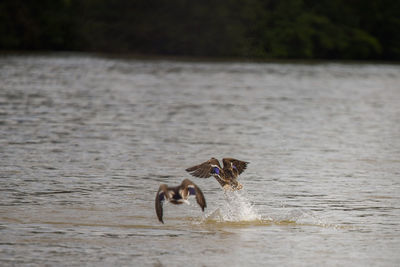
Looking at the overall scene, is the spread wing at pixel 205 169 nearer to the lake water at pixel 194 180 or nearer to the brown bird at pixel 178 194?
the lake water at pixel 194 180

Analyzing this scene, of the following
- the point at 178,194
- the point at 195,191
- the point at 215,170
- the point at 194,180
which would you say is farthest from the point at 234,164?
the point at 194,180

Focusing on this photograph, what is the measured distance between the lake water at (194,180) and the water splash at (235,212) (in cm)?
3

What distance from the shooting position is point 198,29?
73875 millimetres

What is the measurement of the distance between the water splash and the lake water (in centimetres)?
3

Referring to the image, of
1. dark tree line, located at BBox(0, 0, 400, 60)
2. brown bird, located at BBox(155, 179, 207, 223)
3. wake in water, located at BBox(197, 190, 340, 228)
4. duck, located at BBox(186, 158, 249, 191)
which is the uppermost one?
dark tree line, located at BBox(0, 0, 400, 60)

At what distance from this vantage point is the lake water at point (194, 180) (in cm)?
946

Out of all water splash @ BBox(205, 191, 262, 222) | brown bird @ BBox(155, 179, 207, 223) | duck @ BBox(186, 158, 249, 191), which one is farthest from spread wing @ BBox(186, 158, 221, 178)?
brown bird @ BBox(155, 179, 207, 223)

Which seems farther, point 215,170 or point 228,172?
point 228,172

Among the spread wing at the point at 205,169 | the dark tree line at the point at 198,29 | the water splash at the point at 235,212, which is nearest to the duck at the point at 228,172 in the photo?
the spread wing at the point at 205,169

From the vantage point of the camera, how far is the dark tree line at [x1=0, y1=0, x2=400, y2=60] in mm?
70438

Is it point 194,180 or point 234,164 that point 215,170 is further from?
point 194,180

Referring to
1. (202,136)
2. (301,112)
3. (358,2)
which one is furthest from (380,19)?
(202,136)

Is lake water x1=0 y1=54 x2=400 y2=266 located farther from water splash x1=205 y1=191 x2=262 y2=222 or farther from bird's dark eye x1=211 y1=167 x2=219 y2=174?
bird's dark eye x1=211 y1=167 x2=219 y2=174

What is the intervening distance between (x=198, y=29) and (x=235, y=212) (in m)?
63.2
